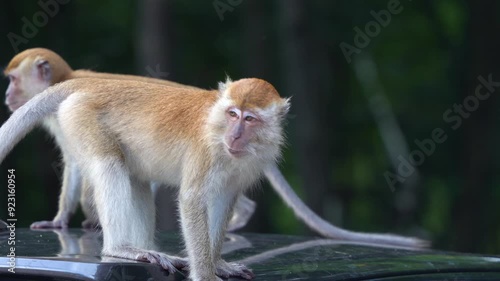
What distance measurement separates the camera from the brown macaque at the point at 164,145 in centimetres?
498

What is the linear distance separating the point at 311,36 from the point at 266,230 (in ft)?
10.8

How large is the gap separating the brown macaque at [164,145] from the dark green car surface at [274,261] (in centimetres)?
17

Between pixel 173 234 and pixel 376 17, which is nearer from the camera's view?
pixel 173 234

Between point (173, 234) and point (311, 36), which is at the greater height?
point (311, 36)

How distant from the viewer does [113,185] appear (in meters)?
5.16

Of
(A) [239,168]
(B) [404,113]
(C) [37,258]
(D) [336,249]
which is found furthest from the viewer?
(B) [404,113]

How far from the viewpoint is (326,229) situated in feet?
22.6

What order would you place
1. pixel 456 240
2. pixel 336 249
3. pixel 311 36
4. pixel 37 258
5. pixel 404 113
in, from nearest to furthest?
pixel 37 258 < pixel 336 249 < pixel 311 36 < pixel 456 240 < pixel 404 113

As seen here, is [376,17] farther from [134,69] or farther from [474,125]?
[134,69]

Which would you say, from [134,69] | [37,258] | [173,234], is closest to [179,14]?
[134,69]

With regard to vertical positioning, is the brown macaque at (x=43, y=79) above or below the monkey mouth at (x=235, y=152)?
above

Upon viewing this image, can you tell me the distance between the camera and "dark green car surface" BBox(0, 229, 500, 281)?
3.43 m

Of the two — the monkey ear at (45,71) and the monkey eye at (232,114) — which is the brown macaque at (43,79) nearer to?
the monkey ear at (45,71)

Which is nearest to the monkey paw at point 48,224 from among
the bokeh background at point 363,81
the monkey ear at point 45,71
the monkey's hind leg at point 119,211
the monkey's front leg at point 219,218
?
the monkey ear at point 45,71
